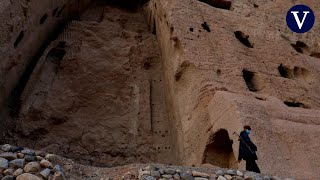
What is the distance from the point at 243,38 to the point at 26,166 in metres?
7.54

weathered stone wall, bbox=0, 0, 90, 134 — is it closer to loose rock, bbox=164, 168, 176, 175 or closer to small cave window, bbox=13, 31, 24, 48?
small cave window, bbox=13, 31, 24, 48

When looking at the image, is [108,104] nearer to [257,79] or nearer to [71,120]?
[71,120]

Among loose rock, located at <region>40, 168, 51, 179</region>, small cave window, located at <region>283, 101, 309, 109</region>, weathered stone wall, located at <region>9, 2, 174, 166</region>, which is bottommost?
weathered stone wall, located at <region>9, 2, 174, 166</region>

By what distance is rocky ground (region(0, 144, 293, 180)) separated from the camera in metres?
4.34

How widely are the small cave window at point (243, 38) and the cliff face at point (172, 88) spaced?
0.03m

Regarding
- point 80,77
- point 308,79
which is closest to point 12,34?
point 80,77

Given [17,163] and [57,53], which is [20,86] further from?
[17,163]

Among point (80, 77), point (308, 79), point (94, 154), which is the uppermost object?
point (308, 79)

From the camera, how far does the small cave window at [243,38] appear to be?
34.2 feet

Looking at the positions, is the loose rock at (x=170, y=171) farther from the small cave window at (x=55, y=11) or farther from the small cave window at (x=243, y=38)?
the small cave window at (x=55, y=11)

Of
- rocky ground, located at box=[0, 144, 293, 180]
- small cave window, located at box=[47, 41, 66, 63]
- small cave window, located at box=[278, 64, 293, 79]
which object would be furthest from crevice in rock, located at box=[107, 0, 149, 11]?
rocky ground, located at box=[0, 144, 293, 180]

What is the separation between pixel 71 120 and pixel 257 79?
14.7ft

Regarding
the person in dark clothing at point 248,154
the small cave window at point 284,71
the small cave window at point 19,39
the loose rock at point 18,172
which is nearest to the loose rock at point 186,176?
the person in dark clothing at point 248,154

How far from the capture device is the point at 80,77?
34.2ft
